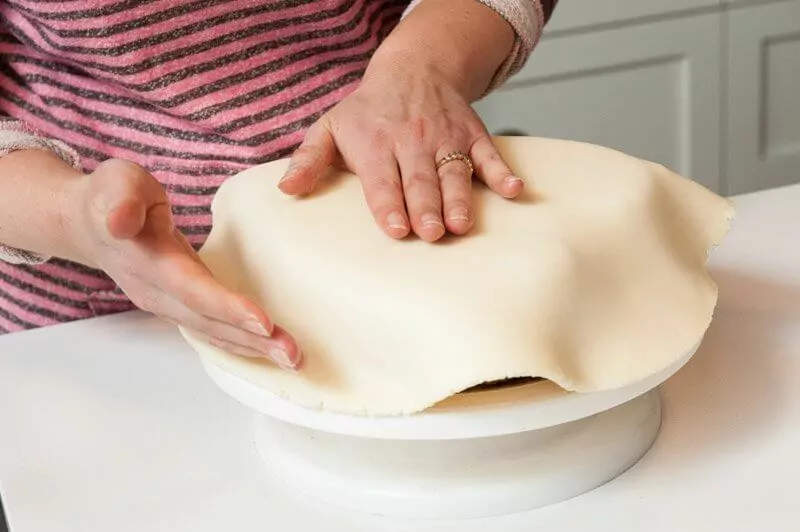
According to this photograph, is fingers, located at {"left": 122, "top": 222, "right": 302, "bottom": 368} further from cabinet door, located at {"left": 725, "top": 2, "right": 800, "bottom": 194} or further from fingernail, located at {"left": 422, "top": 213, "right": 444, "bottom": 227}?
cabinet door, located at {"left": 725, "top": 2, "right": 800, "bottom": 194}

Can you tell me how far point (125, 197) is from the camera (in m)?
0.54

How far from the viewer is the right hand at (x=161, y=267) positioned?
0.55 metres

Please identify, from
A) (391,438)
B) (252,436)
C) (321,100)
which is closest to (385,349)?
(391,438)

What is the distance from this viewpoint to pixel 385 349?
21.3 inches

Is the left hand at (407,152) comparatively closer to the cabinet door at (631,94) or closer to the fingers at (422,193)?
the fingers at (422,193)

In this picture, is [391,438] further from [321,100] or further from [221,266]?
[321,100]

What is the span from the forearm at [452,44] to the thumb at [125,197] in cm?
23

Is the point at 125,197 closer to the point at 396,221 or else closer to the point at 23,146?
the point at 396,221

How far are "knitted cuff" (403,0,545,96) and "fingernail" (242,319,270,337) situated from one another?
1.26ft

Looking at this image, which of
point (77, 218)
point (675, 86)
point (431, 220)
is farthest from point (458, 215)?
point (675, 86)

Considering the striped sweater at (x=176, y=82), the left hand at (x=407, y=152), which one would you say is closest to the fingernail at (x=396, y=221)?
the left hand at (x=407, y=152)

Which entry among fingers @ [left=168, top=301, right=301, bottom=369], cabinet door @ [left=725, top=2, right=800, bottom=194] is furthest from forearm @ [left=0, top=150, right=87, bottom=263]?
cabinet door @ [left=725, top=2, right=800, bottom=194]

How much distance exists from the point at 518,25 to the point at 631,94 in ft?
3.95

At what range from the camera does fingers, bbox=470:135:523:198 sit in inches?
24.2
